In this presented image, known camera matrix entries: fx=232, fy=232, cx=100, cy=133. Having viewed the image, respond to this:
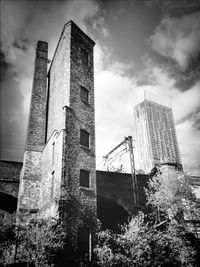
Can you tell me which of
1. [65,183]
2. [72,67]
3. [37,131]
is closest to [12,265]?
[65,183]

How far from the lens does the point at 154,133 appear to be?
61188mm

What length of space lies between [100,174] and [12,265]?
28.3 ft

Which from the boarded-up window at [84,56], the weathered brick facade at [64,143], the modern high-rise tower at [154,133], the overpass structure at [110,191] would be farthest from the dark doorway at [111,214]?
the modern high-rise tower at [154,133]

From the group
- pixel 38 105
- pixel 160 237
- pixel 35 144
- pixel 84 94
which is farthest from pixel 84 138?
pixel 160 237

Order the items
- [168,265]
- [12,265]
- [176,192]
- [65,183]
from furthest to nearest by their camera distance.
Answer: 1. [176,192]
2. [168,265]
3. [65,183]
4. [12,265]

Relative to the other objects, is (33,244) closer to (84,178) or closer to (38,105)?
(84,178)

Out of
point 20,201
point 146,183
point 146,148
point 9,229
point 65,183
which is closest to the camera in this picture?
point 9,229

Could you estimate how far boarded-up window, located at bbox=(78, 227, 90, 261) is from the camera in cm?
1276

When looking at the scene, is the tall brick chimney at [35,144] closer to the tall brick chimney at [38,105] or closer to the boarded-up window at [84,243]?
the tall brick chimney at [38,105]

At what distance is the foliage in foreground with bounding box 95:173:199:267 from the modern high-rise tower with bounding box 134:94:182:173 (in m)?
37.1

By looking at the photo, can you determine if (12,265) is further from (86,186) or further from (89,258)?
(86,186)

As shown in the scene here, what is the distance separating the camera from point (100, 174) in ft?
59.6

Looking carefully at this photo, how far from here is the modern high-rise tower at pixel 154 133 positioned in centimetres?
5660

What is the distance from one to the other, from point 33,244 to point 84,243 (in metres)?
3.10
